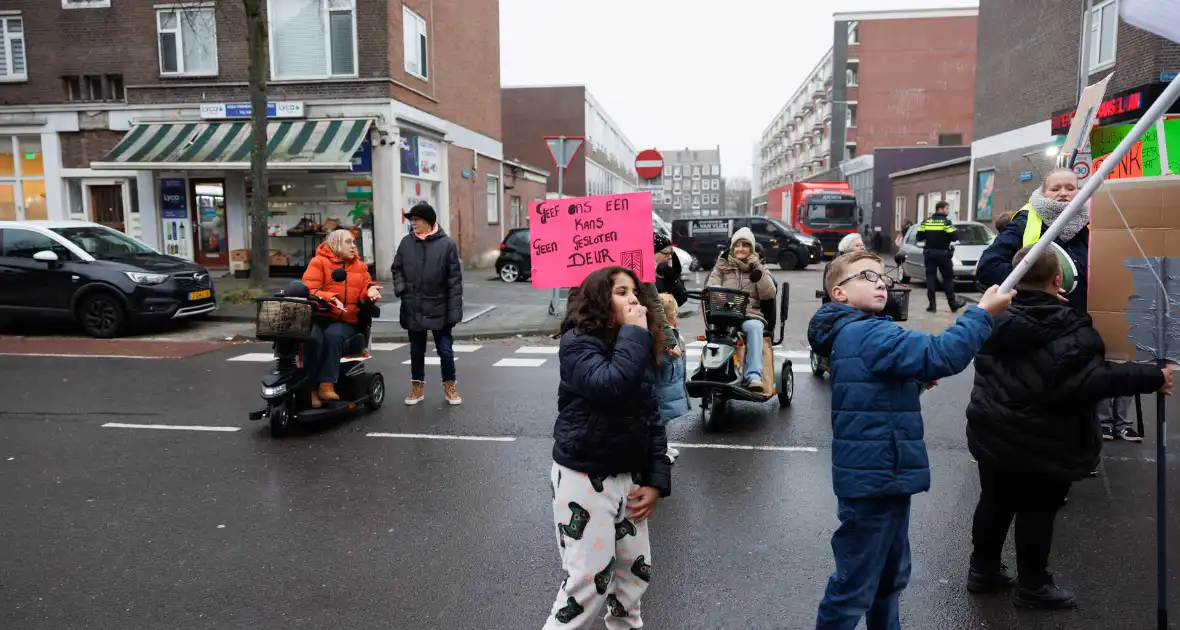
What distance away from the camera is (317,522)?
487cm

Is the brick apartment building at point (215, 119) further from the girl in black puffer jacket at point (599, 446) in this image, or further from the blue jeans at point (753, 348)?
the girl in black puffer jacket at point (599, 446)

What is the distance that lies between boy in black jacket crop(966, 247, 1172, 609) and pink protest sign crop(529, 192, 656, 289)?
2.28m

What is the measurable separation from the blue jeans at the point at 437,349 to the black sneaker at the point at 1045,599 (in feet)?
17.2

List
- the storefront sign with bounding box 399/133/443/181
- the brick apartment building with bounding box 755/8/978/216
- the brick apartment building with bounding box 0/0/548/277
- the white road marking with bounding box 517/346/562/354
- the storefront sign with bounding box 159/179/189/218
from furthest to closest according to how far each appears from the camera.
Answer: the brick apartment building with bounding box 755/8/978/216 → the storefront sign with bounding box 159/179/189/218 → the storefront sign with bounding box 399/133/443/181 → the brick apartment building with bounding box 0/0/548/277 → the white road marking with bounding box 517/346/562/354

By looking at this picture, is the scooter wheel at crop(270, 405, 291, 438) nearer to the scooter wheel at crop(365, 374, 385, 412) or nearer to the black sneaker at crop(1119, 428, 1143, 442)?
the scooter wheel at crop(365, 374, 385, 412)

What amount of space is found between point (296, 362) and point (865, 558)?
17.1ft

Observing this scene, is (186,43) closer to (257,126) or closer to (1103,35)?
(257,126)

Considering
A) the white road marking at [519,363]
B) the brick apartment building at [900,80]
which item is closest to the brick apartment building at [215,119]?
the white road marking at [519,363]

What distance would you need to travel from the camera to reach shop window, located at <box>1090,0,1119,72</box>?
19.4 metres

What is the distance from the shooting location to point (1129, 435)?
20.9 ft

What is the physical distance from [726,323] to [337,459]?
3.29 metres

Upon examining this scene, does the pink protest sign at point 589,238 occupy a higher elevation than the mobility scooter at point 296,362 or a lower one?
higher

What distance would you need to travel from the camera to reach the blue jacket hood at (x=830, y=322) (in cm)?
306

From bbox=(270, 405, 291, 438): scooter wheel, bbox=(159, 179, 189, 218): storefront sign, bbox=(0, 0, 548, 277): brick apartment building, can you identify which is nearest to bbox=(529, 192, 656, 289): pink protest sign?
bbox=(270, 405, 291, 438): scooter wheel
